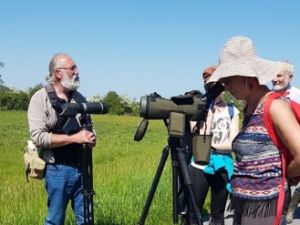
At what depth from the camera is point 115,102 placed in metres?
96.1

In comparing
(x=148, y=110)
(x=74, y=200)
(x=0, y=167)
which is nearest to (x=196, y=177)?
(x=74, y=200)

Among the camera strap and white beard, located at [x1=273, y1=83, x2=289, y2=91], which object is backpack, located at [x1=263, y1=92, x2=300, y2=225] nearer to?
the camera strap

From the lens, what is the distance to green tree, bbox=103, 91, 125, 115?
90875 mm

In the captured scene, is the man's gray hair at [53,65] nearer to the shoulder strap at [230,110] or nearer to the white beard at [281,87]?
the shoulder strap at [230,110]

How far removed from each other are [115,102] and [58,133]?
92194 millimetres

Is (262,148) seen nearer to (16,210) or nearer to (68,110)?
(68,110)

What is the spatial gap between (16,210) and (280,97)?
4.22 metres

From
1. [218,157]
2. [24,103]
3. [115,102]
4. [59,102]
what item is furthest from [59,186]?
[115,102]

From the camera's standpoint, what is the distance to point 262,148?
8.81ft

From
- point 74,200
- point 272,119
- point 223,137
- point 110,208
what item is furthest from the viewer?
point 110,208

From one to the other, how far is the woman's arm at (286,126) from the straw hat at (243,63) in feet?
0.54

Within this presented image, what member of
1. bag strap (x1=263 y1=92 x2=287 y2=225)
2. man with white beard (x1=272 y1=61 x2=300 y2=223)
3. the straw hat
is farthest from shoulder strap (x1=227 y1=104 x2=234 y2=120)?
bag strap (x1=263 y1=92 x2=287 y2=225)

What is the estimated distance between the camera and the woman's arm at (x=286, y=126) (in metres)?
2.53

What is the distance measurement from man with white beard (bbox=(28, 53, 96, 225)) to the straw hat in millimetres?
1564
